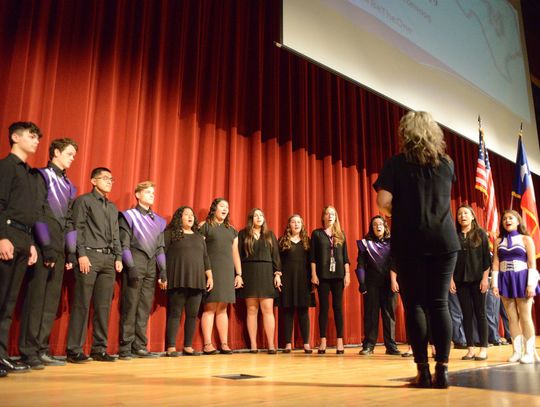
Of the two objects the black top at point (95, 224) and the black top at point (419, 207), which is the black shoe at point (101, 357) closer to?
the black top at point (95, 224)

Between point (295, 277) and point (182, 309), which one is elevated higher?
point (295, 277)

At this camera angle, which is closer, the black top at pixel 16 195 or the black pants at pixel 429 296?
the black pants at pixel 429 296

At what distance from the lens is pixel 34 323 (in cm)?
304

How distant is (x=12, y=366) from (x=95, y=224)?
4.29 feet

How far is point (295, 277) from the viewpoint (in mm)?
5043

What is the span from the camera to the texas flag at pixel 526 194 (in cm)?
635

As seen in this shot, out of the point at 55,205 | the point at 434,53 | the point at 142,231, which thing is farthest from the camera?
the point at 434,53

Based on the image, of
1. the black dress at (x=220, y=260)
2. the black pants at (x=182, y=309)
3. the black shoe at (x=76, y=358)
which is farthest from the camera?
the black dress at (x=220, y=260)

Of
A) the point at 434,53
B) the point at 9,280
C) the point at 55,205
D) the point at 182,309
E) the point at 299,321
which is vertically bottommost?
the point at 299,321

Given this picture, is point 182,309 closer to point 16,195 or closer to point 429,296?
point 16,195

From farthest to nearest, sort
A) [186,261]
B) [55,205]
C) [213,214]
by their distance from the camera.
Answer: [213,214] < [186,261] < [55,205]

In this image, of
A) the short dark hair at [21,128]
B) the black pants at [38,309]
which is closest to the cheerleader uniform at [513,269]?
the black pants at [38,309]

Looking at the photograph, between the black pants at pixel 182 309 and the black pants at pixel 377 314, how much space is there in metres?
1.57

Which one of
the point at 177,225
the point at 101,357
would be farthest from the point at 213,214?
the point at 101,357
